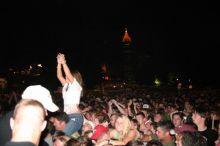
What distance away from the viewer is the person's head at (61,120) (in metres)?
5.94

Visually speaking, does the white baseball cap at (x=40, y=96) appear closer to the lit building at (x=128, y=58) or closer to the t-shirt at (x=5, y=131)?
the t-shirt at (x=5, y=131)

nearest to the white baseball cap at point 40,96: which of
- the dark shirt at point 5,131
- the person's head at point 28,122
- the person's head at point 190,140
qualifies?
the dark shirt at point 5,131

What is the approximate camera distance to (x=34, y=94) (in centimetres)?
412

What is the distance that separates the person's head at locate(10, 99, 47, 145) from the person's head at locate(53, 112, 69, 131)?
321 cm


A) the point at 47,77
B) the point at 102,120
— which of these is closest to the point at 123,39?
the point at 47,77

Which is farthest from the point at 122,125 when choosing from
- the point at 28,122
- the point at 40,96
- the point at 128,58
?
the point at 128,58

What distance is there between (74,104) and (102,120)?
208cm

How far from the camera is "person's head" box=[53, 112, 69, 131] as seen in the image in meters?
5.94

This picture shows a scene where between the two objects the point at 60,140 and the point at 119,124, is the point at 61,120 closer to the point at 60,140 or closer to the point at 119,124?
the point at 60,140

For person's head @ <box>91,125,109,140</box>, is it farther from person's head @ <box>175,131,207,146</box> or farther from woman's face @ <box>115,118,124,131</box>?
person's head @ <box>175,131,207,146</box>

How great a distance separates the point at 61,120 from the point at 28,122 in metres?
3.49

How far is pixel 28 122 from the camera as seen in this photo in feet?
8.41

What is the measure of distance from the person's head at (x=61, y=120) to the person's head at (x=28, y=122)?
3206 millimetres

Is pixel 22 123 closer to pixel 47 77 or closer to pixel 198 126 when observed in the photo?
pixel 198 126
